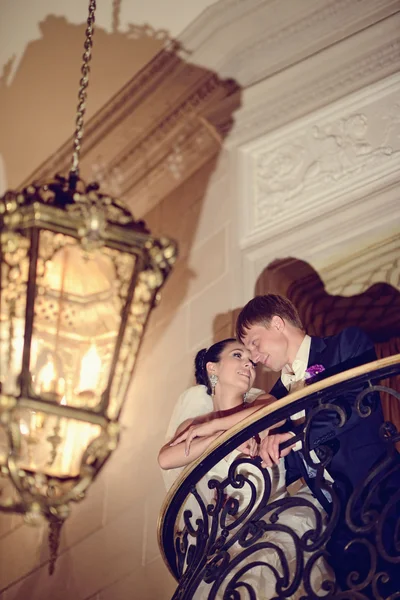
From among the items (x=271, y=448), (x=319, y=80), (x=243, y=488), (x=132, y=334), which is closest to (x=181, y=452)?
(x=243, y=488)

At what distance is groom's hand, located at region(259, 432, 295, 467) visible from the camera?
4.50m

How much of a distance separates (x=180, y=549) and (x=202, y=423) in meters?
0.75

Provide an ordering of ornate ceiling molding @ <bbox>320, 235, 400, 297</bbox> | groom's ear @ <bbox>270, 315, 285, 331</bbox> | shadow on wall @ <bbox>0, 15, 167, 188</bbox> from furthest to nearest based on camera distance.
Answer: shadow on wall @ <bbox>0, 15, 167, 188</bbox> < ornate ceiling molding @ <bbox>320, 235, 400, 297</bbox> < groom's ear @ <bbox>270, 315, 285, 331</bbox>

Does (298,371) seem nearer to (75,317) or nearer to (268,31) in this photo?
(75,317)

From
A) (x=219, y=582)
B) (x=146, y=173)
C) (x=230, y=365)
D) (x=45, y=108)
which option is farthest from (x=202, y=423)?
(x=45, y=108)

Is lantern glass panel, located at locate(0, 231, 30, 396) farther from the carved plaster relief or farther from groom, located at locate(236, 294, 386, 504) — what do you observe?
the carved plaster relief

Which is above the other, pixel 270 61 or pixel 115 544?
pixel 270 61

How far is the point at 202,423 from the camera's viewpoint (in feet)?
17.2

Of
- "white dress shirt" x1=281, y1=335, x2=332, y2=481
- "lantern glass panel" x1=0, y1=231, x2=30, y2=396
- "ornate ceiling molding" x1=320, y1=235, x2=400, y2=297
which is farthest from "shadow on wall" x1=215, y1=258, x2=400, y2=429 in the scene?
"lantern glass panel" x1=0, y1=231, x2=30, y2=396

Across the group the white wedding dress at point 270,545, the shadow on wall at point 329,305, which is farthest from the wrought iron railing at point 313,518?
the shadow on wall at point 329,305

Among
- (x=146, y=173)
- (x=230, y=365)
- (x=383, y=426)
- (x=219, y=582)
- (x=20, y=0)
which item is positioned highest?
(x=20, y=0)

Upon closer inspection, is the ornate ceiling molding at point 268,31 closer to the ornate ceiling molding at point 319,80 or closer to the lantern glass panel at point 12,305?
the ornate ceiling molding at point 319,80

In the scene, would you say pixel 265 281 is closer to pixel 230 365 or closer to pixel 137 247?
pixel 230 365

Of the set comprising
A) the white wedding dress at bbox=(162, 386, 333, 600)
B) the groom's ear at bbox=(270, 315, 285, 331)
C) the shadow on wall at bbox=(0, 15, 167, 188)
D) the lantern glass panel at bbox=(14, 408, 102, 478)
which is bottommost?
the white wedding dress at bbox=(162, 386, 333, 600)
